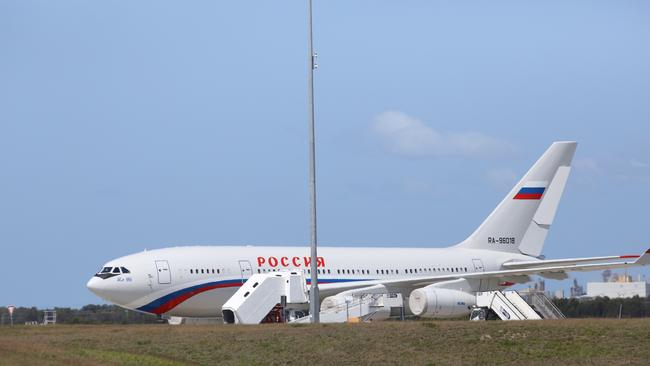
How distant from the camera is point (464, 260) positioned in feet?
176

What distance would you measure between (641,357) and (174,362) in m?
11.6

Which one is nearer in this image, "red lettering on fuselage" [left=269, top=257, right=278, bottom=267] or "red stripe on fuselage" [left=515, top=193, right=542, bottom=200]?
"red lettering on fuselage" [left=269, top=257, right=278, bottom=267]

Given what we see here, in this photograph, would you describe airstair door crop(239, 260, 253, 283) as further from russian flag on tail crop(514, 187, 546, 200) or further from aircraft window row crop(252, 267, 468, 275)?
russian flag on tail crop(514, 187, 546, 200)

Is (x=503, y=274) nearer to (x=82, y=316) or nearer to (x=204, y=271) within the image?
(x=204, y=271)

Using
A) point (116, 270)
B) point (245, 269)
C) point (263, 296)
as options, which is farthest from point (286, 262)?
point (116, 270)

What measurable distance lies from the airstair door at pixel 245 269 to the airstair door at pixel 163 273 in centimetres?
289

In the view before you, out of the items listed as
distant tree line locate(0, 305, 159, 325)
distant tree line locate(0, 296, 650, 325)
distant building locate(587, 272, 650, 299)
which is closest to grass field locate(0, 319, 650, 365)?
distant tree line locate(0, 305, 159, 325)

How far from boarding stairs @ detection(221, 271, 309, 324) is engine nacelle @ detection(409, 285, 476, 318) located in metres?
4.29

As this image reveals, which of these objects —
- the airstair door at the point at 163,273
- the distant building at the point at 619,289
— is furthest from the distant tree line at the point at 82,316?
the distant building at the point at 619,289

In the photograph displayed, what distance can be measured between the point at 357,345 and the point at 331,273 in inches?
690

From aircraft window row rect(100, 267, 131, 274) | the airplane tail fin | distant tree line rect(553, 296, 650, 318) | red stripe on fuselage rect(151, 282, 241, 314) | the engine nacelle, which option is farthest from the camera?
distant tree line rect(553, 296, 650, 318)

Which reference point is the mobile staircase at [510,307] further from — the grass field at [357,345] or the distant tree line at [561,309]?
the distant tree line at [561,309]

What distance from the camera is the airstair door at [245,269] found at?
1807 inches

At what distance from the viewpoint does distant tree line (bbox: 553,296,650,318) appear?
66.5m
